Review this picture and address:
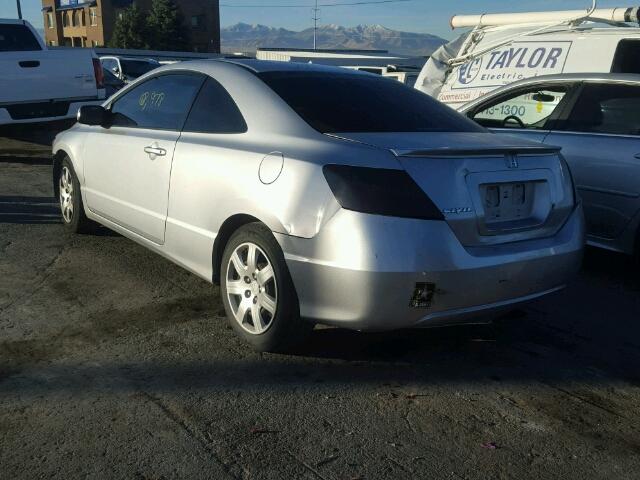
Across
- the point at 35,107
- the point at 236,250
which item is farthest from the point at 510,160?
the point at 35,107

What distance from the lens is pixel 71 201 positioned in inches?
229

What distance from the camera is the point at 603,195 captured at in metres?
5.21

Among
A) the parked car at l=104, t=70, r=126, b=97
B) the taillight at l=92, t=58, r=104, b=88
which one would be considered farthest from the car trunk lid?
the parked car at l=104, t=70, r=126, b=97

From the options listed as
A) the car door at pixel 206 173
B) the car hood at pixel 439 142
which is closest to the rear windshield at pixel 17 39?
the car door at pixel 206 173

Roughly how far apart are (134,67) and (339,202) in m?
19.8

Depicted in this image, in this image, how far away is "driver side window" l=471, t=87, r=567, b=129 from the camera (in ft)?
19.7

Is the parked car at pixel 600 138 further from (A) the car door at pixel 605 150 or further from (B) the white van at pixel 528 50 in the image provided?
(B) the white van at pixel 528 50

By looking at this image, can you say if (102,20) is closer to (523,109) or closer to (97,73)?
(97,73)

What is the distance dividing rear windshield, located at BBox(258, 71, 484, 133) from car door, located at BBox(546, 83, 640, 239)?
151 centimetres

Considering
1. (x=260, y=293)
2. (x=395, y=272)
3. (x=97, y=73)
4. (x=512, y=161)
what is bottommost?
(x=260, y=293)

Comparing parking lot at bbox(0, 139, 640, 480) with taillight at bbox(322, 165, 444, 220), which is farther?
taillight at bbox(322, 165, 444, 220)

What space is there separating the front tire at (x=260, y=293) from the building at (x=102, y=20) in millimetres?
65326

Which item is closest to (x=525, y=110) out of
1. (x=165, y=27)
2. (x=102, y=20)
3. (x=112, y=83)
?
(x=112, y=83)

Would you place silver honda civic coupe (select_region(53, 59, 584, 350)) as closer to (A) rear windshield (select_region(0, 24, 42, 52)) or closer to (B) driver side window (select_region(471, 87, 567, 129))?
(B) driver side window (select_region(471, 87, 567, 129))
